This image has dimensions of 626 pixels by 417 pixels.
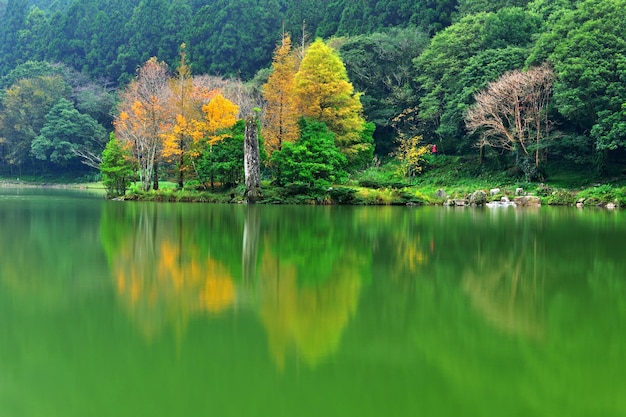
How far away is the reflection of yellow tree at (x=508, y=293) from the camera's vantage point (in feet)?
18.5

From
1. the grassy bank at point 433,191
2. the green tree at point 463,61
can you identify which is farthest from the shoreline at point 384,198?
the green tree at point 463,61

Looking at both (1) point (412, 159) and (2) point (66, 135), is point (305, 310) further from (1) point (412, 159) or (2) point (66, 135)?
(2) point (66, 135)

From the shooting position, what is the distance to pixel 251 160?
87.8 feet

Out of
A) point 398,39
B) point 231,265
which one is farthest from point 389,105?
point 231,265

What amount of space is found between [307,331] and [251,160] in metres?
22.1

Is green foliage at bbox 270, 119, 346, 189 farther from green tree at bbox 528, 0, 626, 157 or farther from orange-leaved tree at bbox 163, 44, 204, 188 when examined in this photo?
green tree at bbox 528, 0, 626, 157

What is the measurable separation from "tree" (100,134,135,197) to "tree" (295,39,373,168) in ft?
32.1

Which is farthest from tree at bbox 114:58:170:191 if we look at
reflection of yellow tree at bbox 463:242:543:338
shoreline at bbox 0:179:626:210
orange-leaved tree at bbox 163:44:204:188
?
reflection of yellow tree at bbox 463:242:543:338

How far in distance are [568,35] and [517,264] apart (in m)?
25.2

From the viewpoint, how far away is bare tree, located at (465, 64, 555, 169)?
1193 inches

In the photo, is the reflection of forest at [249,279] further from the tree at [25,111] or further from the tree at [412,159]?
the tree at [25,111]

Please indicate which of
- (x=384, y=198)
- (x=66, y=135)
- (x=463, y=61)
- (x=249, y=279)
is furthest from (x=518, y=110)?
(x=66, y=135)

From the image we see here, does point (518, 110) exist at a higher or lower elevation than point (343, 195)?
higher

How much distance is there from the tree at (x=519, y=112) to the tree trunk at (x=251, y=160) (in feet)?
40.8
